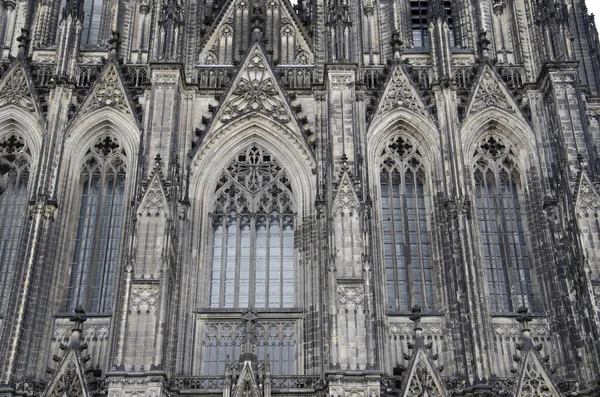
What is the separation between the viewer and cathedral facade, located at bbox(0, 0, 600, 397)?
22.6 metres

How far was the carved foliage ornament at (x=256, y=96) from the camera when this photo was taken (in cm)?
2717

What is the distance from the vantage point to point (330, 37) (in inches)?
1079

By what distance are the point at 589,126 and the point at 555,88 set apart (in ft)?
5.44

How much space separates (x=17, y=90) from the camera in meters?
27.4

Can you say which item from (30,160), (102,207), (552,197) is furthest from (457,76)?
(30,160)

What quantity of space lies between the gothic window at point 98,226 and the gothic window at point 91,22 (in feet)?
15.3

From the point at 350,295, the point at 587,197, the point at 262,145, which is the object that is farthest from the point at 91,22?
the point at 587,197

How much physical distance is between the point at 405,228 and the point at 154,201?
26.1 feet

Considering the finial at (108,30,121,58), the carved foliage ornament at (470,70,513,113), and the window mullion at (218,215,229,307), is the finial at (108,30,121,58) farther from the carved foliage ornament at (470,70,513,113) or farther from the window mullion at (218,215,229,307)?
the carved foliage ornament at (470,70,513,113)

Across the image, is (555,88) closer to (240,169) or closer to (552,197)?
(552,197)

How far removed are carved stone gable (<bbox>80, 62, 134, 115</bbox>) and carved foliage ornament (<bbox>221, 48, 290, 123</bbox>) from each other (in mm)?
3433

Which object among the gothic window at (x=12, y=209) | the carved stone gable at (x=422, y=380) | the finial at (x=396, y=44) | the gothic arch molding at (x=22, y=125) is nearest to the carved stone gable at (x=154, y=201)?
the gothic window at (x=12, y=209)

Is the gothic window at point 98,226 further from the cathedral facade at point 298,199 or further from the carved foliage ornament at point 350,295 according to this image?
the carved foliage ornament at point 350,295

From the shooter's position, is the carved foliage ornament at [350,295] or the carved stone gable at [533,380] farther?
the carved foliage ornament at [350,295]
